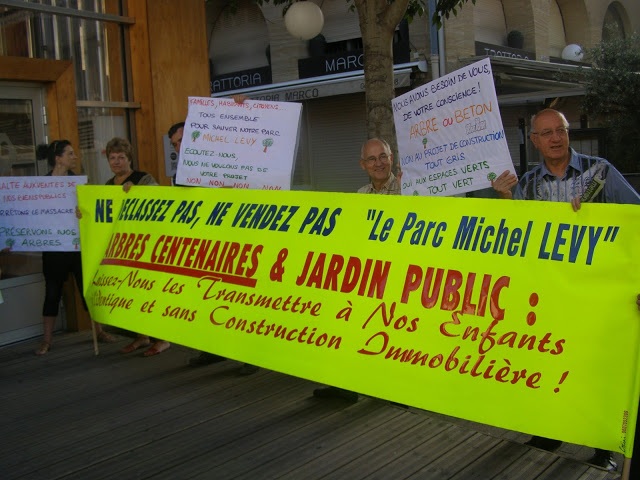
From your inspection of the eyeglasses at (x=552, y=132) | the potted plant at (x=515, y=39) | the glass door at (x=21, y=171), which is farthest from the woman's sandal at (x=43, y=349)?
the potted plant at (x=515, y=39)

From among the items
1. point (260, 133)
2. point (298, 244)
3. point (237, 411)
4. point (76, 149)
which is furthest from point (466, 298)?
point (76, 149)

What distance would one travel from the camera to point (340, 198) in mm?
4074

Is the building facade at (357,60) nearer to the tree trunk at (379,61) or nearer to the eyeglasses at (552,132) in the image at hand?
the tree trunk at (379,61)

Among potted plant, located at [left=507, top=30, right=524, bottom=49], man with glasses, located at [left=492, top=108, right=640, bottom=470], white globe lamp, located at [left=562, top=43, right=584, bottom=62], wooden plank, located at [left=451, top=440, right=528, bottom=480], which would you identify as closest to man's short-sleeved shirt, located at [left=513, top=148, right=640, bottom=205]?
man with glasses, located at [left=492, top=108, right=640, bottom=470]

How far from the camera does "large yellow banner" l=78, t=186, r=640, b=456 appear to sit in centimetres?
303

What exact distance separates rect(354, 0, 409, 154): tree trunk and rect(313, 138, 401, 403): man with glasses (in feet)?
6.42

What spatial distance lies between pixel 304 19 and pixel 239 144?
6.07 m

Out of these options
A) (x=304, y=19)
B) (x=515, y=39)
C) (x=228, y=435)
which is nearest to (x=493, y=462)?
(x=228, y=435)

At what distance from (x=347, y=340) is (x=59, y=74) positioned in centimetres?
437

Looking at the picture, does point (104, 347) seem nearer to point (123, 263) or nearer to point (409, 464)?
point (123, 263)

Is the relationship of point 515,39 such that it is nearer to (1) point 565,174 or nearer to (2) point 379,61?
(2) point 379,61

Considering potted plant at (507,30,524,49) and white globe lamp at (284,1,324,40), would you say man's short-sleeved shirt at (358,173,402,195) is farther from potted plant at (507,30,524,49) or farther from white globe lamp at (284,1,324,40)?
potted plant at (507,30,524,49)

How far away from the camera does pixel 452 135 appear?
4.18m

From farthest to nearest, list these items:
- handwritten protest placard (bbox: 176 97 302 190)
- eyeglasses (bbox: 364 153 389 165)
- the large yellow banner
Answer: handwritten protest placard (bbox: 176 97 302 190) → eyeglasses (bbox: 364 153 389 165) → the large yellow banner
